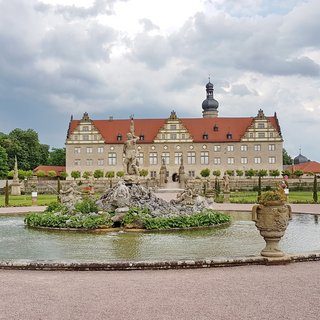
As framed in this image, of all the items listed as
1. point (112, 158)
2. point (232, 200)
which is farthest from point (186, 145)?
point (232, 200)

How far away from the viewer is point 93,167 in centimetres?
7162

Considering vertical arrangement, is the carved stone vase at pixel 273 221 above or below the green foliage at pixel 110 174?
below

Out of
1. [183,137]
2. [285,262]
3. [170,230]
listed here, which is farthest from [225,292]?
[183,137]

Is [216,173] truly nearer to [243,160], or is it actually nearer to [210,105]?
[243,160]

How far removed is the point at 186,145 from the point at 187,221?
56.5 metres

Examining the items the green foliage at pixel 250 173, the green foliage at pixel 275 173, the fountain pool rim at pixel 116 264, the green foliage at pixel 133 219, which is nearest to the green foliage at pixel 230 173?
the green foliage at pixel 250 173

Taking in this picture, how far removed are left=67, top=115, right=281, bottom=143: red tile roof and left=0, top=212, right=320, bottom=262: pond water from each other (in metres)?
56.1

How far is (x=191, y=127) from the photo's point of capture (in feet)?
238

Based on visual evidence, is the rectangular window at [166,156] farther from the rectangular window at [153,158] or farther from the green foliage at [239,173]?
the green foliage at [239,173]

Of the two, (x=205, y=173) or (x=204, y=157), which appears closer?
(x=205, y=173)

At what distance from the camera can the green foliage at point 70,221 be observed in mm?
14445

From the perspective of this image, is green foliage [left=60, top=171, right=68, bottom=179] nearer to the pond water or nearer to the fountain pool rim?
the pond water

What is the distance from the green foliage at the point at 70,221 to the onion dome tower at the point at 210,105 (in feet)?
225

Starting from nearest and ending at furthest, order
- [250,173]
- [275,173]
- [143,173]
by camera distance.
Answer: [275,173], [250,173], [143,173]
